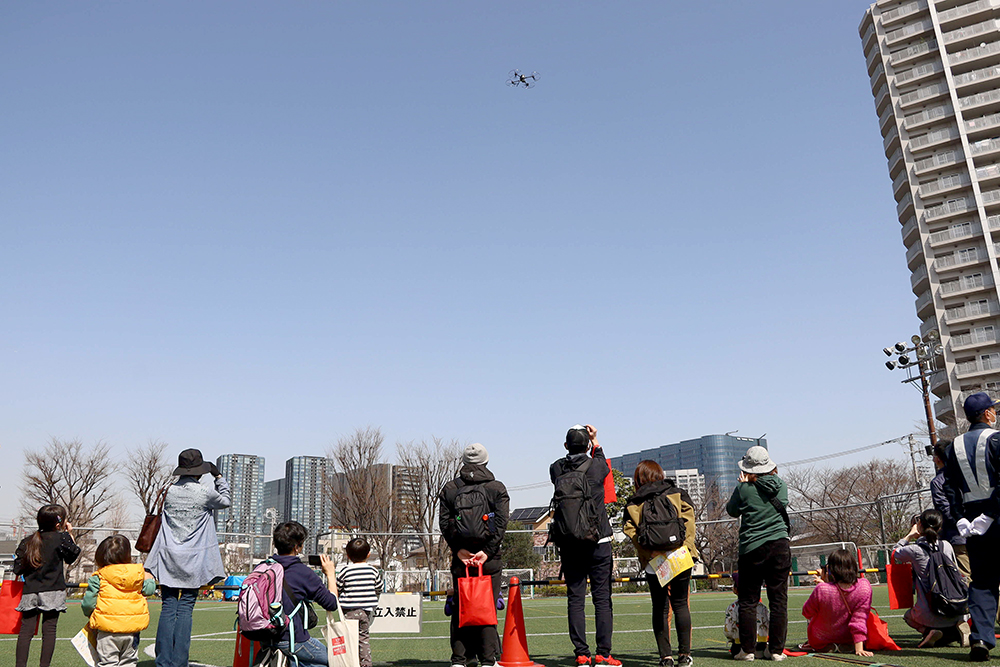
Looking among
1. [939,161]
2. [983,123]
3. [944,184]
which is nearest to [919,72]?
[983,123]

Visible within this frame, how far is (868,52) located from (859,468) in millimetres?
37348

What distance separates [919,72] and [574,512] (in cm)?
7020

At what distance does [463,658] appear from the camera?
5.46 meters

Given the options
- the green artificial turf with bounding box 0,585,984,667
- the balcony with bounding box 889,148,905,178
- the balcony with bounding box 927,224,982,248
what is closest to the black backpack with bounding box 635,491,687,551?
the green artificial turf with bounding box 0,585,984,667

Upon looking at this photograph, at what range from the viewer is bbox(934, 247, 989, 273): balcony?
58031 millimetres

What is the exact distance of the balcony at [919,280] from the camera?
61688mm

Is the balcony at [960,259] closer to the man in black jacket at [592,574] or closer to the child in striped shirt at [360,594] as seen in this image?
the man in black jacket at [592,574]

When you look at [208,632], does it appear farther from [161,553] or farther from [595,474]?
[595,474]

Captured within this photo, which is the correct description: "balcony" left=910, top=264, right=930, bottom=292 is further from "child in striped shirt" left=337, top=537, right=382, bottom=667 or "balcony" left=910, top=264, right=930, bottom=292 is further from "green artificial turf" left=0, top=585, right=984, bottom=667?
"child in striped shirt" left=337, top=537, right=382, bottom=667

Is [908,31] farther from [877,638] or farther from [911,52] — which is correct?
[877,638]

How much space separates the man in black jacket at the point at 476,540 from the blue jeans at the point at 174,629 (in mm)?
1984

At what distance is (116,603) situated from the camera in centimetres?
532

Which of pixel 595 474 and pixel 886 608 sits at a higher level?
pixel 595 474

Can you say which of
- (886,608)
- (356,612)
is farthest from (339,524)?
(356,612)
